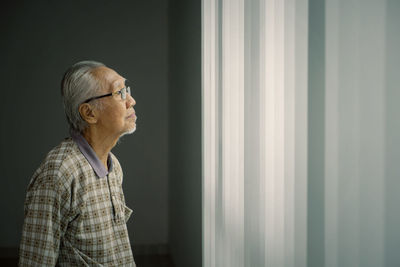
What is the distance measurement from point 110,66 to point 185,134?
4.88ft

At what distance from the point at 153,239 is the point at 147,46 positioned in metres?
2.24

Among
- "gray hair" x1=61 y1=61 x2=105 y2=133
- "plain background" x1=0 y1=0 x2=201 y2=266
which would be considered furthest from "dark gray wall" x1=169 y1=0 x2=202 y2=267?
"gray hair" x1=61 y1=61 x2=105 y2=133

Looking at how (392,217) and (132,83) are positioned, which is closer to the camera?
(392,217)

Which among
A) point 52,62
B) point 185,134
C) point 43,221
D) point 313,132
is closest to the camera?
point 313,132

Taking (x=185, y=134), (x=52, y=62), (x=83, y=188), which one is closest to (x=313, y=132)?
(x=83, y=188)

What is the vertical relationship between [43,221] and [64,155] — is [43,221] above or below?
below

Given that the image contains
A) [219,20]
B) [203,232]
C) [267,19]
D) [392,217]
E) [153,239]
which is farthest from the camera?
[153,239]

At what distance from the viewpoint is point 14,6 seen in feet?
11.2

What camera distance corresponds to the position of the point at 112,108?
117 cm

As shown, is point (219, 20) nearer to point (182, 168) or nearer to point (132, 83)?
point (182, 168)

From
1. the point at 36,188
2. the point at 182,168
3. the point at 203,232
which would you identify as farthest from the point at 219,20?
the point at 182,168

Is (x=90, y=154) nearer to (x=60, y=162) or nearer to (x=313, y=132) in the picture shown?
(x=60, y=162)

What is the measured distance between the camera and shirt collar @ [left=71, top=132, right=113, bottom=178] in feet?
3.60

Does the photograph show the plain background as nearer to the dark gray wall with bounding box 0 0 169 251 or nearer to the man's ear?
the dark gray wall with bounding box 0 0 169 251
